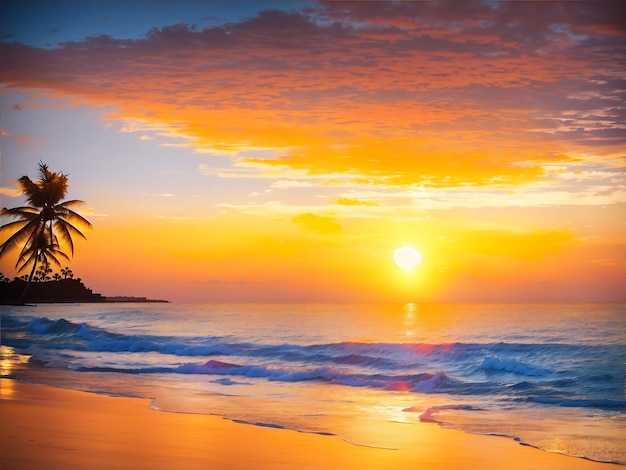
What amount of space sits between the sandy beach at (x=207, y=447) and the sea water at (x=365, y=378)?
1.32ft

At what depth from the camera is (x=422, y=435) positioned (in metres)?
7.42

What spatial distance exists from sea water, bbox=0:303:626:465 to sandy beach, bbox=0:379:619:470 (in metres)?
0.40

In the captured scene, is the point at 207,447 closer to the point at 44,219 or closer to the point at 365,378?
the point at 365,378

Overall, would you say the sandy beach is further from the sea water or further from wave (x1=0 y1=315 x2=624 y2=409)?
wave (x1=0 y1=315 x2=624 y2=409)

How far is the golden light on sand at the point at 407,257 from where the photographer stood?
1780 centimetres

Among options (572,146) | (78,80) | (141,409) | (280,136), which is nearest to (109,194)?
(78,80)

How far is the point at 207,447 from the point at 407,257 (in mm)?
12262

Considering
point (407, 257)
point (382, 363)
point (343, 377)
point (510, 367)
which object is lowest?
point (343, 377)

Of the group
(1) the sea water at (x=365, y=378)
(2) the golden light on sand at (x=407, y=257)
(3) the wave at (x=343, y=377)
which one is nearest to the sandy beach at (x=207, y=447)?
(1) the sea water at (x=365, y=378)

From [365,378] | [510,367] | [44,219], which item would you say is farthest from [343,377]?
[44,219]

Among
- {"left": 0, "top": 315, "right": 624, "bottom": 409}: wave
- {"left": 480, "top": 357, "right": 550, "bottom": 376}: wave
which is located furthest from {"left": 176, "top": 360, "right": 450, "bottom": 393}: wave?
{"left": 480, "top": 357, "right": 550, "bottom": 376}: wave

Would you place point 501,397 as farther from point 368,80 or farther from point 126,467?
point 126,467

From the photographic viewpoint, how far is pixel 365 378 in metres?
13.8

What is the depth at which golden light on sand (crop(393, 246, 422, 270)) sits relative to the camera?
17.8 metres
